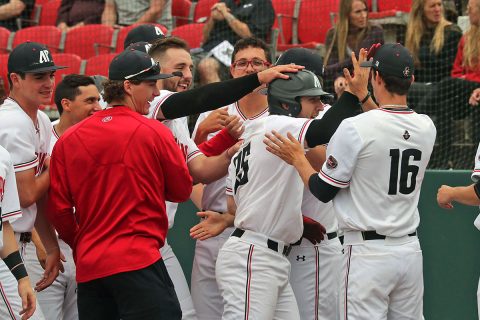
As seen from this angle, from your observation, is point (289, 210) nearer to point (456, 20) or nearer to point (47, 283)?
point (47, 283)

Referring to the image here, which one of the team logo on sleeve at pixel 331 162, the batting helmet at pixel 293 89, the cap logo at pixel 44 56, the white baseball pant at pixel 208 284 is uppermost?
the cap logo at pixel 44 56

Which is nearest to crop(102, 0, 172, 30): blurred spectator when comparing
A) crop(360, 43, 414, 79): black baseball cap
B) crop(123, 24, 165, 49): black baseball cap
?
crop(123, 24, 165, 49): black baseball cap

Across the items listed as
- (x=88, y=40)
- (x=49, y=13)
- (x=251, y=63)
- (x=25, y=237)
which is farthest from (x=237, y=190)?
(x=49, y=13)

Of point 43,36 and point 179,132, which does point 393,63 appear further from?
point 43,36

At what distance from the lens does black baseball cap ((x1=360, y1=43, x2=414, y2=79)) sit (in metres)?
4.48

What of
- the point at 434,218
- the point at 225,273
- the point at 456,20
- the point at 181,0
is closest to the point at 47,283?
the point at 225,273

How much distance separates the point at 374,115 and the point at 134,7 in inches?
245

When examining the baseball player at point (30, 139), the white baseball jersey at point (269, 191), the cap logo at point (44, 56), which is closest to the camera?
the white baseball jersey at point (269, 191)

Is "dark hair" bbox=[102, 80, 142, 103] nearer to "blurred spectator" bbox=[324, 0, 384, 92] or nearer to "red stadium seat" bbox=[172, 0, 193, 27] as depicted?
"blurred spectator" bbox=[324, 0, 384, 92]

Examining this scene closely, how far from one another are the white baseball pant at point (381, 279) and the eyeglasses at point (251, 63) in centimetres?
150

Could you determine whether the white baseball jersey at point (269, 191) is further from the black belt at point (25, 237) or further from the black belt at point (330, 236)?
the black belt at point (25, 237)

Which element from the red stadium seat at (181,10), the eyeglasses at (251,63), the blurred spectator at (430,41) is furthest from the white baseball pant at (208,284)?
the red stadium seat at (181,10)

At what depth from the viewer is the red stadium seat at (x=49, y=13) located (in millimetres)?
11289

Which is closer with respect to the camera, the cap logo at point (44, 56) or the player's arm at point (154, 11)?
the cap logo at point (44, 56)
